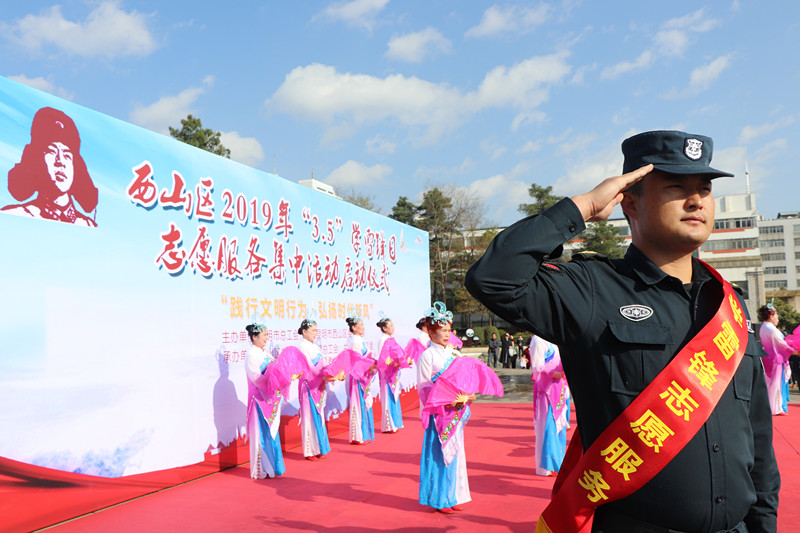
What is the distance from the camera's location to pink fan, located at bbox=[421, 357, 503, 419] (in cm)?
489

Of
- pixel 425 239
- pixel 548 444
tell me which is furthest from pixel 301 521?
pixel 425 239

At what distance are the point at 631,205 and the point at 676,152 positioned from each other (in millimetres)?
172

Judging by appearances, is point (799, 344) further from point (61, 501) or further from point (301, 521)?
point (61, 501)

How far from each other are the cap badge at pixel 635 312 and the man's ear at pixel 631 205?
0.26 m

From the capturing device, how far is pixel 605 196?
1.44 m

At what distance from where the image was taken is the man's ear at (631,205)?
160cm

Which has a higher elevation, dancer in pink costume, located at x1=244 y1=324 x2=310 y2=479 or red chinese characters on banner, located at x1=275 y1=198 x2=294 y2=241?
red chinese characters on banner, located at x1=275 y1=198 x2=294 y2=241

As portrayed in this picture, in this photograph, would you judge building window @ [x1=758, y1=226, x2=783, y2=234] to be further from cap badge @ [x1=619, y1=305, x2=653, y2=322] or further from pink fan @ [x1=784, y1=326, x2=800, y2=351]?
cap badge @ [x1=619, y1=305, x2=653, y2=322]

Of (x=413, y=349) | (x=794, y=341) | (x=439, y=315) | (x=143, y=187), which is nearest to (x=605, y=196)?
(x=439, y=315)

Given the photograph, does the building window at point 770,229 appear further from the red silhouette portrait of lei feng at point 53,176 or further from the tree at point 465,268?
the red silhouette portrait of lei feng at point 53,176

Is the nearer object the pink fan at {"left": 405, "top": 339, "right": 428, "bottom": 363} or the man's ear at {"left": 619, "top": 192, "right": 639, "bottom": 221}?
the man's ear at {"left": 619, "top": 192, "right": 639, "bottom": 221}

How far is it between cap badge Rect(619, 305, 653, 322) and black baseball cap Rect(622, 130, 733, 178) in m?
0.34

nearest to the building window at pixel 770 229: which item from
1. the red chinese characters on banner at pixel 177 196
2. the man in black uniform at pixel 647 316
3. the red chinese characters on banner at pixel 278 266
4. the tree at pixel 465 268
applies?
the tree at pixel 465 268

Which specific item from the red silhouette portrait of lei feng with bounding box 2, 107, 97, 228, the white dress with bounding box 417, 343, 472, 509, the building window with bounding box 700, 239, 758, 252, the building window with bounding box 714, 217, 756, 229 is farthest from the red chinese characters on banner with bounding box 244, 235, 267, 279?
the building window with bounding box 714, 217, 756, 229
